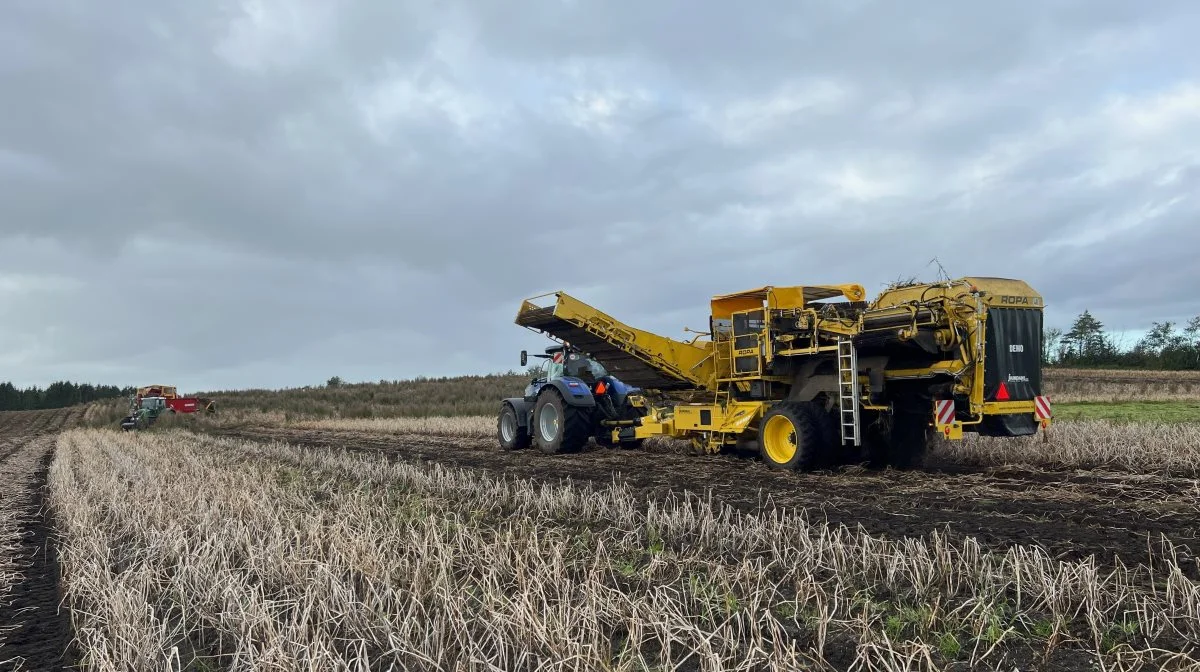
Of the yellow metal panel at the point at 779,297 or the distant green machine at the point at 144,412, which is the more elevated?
the yellow metal panel at the point at 779,297

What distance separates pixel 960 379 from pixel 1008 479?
3.75ft

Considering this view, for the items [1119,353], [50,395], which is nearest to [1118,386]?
[1119,353]

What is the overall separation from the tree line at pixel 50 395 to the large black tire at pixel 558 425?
82536 mm

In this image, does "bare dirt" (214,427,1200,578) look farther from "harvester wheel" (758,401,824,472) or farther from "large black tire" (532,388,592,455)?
"large black tire" (532,388,592,455)

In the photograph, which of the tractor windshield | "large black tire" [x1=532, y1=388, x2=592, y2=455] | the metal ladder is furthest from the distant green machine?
the metal ladder

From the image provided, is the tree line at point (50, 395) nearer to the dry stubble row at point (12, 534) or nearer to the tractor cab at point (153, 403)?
the tractor cab at point (153, 403)

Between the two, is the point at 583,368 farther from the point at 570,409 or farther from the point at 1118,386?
the point at 1118,386

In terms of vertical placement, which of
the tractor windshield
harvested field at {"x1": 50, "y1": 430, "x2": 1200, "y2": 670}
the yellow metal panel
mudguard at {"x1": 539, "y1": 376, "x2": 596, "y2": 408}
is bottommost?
harvested field at {"x1": 50, "y1": 430, "x2": 1200, "y2": 670}

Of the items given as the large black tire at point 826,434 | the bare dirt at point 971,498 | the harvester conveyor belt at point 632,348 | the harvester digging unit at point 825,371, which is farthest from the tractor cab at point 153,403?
the large black tire at point 826,434

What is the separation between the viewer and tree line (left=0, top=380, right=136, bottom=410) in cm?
8138

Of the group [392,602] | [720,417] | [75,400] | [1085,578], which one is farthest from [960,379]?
[75,400]

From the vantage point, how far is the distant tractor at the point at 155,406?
2761 cm

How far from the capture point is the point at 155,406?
28.9 m

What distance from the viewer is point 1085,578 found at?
144 inches
